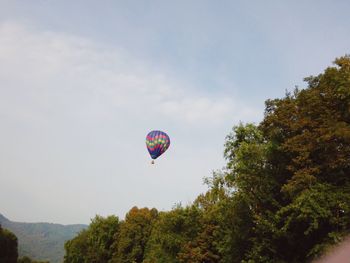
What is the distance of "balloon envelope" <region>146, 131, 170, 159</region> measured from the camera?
177ft

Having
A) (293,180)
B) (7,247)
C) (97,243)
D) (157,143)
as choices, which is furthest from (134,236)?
(293,180)

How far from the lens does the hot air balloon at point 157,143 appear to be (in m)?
54.0

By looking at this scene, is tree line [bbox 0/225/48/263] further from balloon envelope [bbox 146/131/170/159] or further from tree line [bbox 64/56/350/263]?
tree line [bbox 64/56/350/263]

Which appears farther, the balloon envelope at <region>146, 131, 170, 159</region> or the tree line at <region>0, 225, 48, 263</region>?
the tree line at <region>0, 225, 48, 263</region>

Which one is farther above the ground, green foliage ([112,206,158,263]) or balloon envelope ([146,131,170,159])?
balloon envelope ([146,131,170,159])

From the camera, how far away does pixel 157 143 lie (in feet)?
177

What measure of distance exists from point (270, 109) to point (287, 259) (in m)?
13.5

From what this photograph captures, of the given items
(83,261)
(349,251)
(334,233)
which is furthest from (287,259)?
(83,261)

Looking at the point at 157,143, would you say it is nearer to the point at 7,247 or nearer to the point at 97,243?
the point at 97,243

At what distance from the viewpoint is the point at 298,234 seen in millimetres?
30062

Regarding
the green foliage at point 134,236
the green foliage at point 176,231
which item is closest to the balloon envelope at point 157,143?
the green foliage at point 176,231

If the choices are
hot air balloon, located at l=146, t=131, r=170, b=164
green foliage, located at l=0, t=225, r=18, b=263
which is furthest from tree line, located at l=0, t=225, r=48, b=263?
hot air balloon, located at l=146, t=131, r=170, b=164

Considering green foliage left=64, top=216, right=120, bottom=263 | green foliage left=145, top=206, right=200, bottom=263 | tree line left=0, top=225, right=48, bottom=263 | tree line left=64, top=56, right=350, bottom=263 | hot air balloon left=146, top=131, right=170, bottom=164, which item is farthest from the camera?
tree line left=0, top=225, right=48, bottom=263

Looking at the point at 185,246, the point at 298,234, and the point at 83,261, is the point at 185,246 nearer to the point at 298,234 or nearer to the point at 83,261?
the point at 298,234
